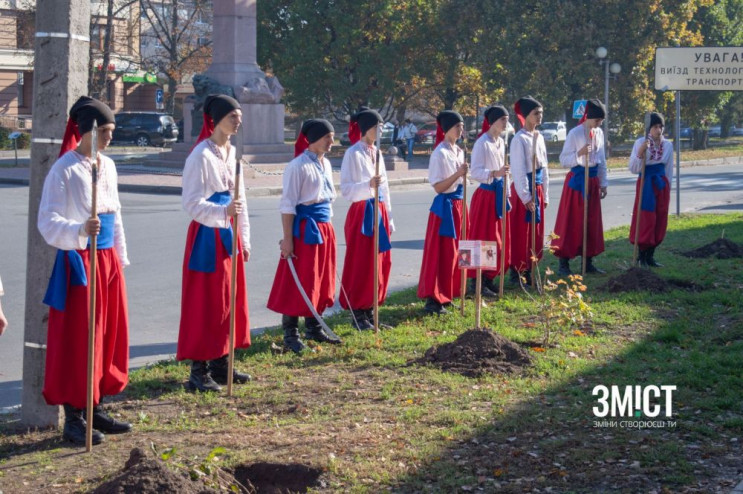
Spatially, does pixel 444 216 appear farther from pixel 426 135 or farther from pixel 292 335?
pixel 426 135

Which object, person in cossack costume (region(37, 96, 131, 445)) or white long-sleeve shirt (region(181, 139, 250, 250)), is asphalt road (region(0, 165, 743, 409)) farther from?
white long-sleeve shirt (region(181, 139, 250, 250))

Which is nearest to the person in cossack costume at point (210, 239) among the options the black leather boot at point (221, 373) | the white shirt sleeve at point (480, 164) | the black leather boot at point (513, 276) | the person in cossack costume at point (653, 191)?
the black leather boot at point (221, 373)

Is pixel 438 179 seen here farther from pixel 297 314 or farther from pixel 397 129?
pixel 397 129

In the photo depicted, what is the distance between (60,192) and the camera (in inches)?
234

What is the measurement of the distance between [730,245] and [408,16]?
3202cm

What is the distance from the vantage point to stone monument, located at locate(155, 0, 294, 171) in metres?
30.0

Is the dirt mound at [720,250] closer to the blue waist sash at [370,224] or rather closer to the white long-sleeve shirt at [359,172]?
the blue waist sash at [370,224]

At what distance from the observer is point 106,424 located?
20.7ft

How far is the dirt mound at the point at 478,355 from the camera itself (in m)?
7.79

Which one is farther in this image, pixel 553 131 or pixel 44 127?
pixel 553 131

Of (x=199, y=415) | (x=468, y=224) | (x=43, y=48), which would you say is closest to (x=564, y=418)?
(x=199, y=415)

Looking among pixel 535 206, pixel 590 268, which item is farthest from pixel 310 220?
pixel 590 268

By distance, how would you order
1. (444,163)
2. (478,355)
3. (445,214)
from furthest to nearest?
(445,214), (444,163), (478,355)

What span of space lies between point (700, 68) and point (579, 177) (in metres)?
8.09
